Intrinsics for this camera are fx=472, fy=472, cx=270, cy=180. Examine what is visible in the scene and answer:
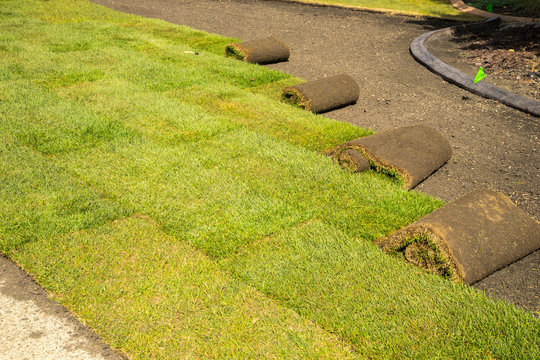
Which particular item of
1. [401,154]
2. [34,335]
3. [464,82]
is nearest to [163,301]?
[34,335]

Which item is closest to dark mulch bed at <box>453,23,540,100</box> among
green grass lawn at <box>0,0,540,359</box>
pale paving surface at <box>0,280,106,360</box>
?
green grass lawn at <box>0,0,540,359</box>

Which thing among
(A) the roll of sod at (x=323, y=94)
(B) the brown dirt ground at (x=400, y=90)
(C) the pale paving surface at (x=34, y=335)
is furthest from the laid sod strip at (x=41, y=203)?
(A) the roll of sod at (x=323, y=94)

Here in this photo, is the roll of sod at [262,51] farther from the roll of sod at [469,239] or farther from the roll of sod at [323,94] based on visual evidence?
the roll of sod at [469,239]

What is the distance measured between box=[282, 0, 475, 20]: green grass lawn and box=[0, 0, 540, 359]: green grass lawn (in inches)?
355

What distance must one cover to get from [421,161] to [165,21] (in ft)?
31.4

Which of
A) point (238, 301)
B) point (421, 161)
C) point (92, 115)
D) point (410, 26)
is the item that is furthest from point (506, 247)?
point (410, 26)

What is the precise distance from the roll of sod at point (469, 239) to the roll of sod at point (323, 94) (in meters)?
3.41

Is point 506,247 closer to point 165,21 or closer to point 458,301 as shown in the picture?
point 458,301

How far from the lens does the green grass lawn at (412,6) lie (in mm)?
14586

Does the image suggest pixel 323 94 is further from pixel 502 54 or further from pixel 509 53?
pixel 509 53

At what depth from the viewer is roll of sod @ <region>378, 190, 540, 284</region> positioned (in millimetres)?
3734

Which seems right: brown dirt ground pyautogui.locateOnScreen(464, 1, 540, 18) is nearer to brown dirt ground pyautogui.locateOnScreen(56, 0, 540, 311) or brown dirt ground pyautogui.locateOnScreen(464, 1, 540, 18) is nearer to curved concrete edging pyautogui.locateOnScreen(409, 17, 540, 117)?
brown dirt ground pyautogui.locateOnScreen(56, 0, 540, 311)

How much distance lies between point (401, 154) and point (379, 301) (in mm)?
2268

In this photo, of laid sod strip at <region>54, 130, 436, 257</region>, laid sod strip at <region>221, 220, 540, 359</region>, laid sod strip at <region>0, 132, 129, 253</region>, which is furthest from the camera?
laid sod strip at <region>54, 130, 436, 257</region>
